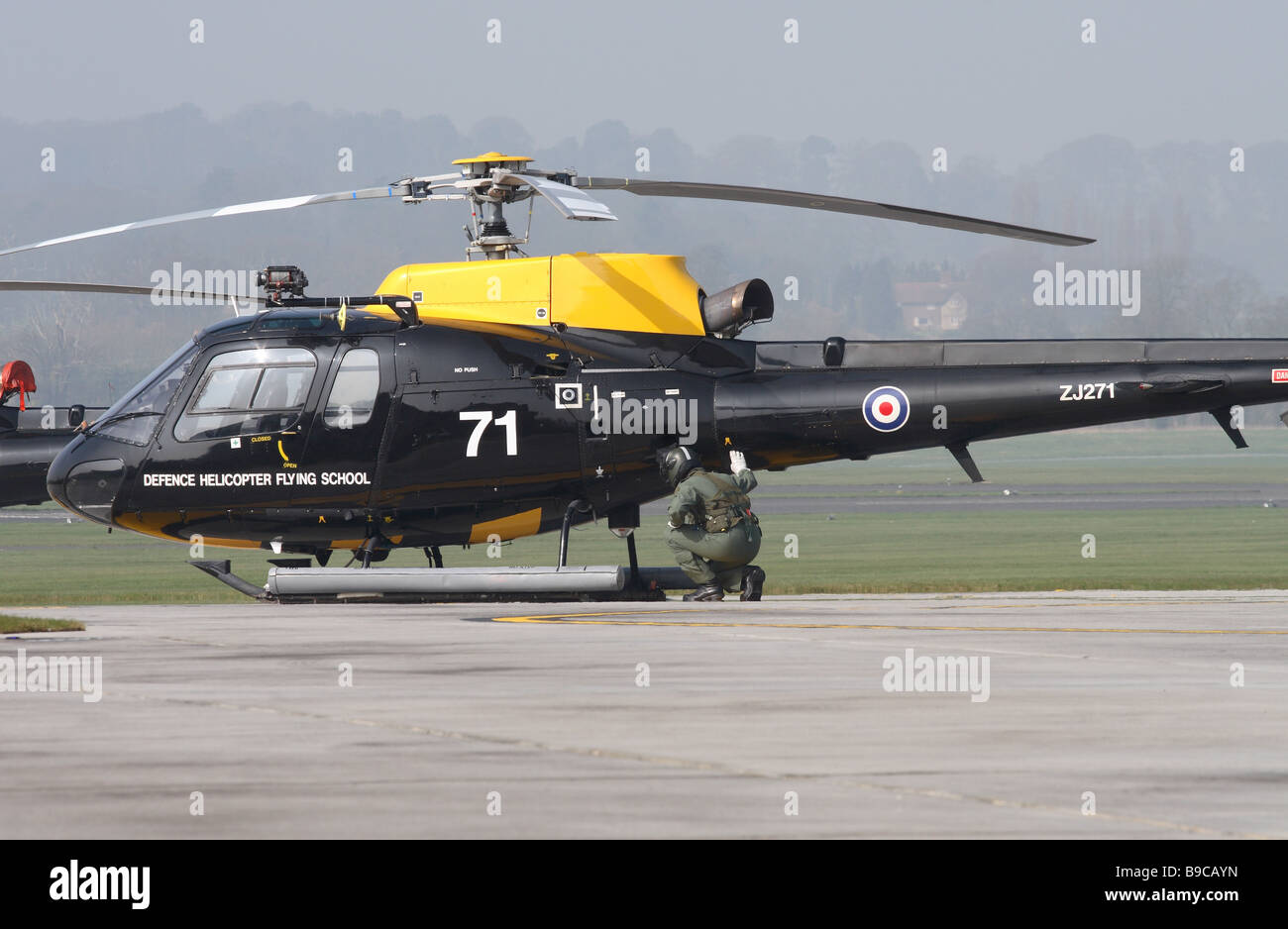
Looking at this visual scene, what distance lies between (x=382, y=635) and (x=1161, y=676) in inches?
270

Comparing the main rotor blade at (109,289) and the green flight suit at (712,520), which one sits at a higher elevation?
the main rotor blade at (109,289)

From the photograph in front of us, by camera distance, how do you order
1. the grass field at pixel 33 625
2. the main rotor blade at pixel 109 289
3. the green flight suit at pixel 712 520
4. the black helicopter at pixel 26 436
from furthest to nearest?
the black helicopter at pixel 26 436 → the green flight suit at pixel 712 520 → the main rotor blade at pixel 109 289 → the grass field at pixel 33 625

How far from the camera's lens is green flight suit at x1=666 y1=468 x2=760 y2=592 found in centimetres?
1786

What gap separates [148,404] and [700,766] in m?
12.5

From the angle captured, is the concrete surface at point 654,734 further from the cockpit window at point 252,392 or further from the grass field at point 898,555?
the grass field at point 898,555

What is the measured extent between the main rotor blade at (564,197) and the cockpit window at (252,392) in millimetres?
3077

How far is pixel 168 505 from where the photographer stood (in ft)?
61.2

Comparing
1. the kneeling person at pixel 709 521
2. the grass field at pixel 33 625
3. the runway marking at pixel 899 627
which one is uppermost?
the kneeling person at pixel 709 521

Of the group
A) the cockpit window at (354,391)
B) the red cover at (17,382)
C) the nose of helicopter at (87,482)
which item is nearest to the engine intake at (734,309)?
the cockpit window at (354,391)

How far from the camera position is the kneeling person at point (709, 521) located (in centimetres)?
1788
